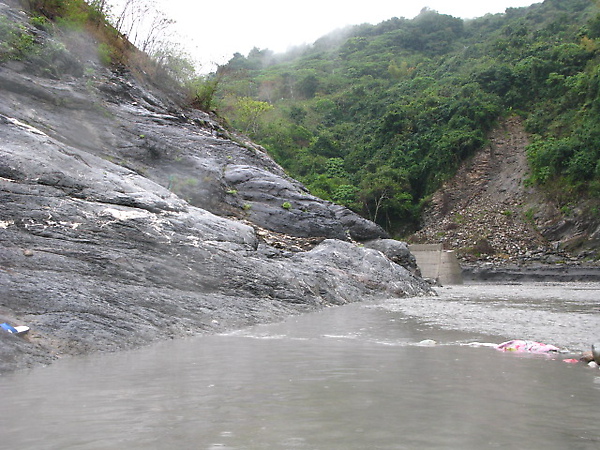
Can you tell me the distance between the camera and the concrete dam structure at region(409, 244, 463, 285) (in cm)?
3189

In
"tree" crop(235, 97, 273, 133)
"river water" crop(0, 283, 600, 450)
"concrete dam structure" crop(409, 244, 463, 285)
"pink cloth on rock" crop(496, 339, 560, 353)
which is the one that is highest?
"tree" crop(235, 97, 273, 133)

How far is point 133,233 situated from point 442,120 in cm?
4772

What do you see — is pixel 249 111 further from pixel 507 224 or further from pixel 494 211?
pixel 507 224

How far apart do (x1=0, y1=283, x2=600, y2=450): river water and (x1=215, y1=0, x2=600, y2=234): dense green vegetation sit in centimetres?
2976

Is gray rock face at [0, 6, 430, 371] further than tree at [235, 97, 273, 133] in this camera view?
No

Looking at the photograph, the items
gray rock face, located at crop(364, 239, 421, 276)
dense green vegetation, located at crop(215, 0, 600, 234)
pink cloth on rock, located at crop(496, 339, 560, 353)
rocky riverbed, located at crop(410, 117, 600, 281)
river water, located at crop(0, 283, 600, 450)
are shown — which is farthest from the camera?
dense green vegetation, located at crop(215, 0, 600, 234)

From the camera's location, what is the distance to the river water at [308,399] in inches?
106

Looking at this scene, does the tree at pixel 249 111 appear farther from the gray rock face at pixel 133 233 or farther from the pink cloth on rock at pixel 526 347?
the pink cloth on rock at pixel 526 347

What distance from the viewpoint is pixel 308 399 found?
3525 millimetres

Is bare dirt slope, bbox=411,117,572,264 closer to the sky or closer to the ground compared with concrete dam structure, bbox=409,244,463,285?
closer to the sky

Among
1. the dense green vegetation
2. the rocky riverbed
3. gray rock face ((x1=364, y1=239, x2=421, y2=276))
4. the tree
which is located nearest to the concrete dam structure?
the rocky riverbed

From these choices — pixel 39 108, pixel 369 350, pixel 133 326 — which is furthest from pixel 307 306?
pixel 39 108

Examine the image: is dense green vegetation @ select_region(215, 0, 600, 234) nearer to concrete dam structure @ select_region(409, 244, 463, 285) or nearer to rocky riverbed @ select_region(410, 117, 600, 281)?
rocky riverbed @ select_region(410, 117, 600, 281)

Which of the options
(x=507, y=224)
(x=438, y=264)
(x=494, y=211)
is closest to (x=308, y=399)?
(x=438, y=264)
